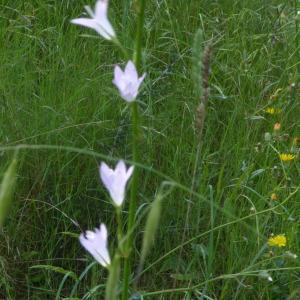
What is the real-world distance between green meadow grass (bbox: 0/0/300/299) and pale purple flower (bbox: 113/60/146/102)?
24.0 inches

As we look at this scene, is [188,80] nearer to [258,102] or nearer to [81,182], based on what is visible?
[258,102]

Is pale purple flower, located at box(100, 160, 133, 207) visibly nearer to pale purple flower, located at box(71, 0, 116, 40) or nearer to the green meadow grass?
pale purple flower, located at box(71, 0, 116, 40)

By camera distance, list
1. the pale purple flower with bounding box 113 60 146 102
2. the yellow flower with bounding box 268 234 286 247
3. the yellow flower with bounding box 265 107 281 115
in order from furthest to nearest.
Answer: the yellow flower with bounding box 265 107 281 115, the yellow flower with bounding box 268 234 286 247, the pale purple flower with bounding box 113 60 146 102

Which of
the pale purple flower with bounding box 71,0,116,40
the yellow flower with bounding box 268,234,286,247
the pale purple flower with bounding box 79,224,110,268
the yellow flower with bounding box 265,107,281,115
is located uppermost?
the pale purple flower with bounding box 71,0,116,40

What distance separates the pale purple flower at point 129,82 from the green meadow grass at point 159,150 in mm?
611

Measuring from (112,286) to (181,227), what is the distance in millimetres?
1025

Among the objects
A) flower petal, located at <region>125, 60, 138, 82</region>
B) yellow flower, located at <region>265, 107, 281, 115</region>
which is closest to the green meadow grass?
yellow flower, located at <region>265, 107, 281, 115</region>

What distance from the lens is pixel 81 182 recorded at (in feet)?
6.32

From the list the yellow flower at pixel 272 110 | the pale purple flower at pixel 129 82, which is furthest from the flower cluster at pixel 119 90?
the yellow flower at pixel 272 110

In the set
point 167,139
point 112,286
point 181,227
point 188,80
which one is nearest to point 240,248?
point 181,227

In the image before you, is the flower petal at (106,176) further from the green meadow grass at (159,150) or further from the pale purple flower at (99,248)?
the green meadow grass at (159,150)

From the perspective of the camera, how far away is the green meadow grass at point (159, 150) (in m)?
1.69

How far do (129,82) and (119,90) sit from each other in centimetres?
4

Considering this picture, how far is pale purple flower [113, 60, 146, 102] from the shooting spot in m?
0.88
